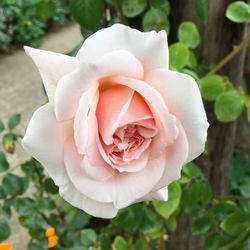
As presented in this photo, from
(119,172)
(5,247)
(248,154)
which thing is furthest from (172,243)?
(119,172)

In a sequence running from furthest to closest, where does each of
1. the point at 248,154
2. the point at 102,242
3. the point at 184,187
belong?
the point at 248,154 < the point at 102,242 < the point at 184,187

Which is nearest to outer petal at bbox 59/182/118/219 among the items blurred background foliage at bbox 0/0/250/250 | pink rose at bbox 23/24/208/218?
pink rose at bbox 23/24/208/218

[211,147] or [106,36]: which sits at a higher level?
[106,36]

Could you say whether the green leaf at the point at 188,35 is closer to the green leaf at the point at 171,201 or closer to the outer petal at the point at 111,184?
the green leaf at the point at 171,201

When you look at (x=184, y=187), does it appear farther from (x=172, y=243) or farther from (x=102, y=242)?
(x=172, y=243)

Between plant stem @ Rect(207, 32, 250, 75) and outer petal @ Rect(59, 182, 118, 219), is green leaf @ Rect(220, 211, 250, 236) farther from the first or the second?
outer petal @ Rect(59, 182, 118, 219)
